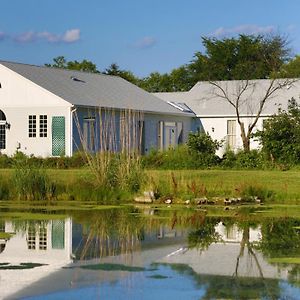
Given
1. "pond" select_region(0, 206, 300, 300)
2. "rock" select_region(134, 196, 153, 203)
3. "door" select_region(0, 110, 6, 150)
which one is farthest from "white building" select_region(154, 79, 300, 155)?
"pond" select_region(0, 206, 300, 300)

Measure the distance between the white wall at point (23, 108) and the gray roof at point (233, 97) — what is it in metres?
12.4

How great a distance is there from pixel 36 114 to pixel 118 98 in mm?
5460

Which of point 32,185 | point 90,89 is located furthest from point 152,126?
point 32,185

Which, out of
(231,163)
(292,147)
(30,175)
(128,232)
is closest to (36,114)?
(231,163)

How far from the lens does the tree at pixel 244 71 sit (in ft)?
164

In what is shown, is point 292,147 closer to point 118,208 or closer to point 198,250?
point 118,208

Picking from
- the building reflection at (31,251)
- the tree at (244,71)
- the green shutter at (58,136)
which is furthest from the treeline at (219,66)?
the building reflection at (31,251)

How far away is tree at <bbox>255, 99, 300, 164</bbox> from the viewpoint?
37000mm

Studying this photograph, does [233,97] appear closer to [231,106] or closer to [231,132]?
[231,106]

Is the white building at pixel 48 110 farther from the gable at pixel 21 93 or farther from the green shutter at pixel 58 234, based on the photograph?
the green shutter at pixel 58 234

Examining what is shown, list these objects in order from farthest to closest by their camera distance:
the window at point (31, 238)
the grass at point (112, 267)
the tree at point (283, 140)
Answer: the tree at point (283, 140) → the window at point (31, 238) → the grass at point (112, 267)

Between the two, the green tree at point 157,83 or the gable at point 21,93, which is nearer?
the gable at point 21,93

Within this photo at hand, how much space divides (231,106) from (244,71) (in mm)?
11454

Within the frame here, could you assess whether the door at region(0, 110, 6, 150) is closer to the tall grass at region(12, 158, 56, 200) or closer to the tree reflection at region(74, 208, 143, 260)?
the tall grass at region(12, 158, 56, 200)
